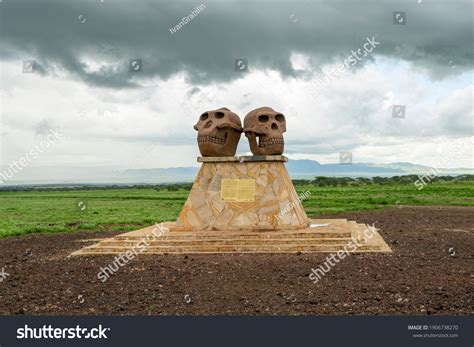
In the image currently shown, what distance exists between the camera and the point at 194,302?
958 centimetres

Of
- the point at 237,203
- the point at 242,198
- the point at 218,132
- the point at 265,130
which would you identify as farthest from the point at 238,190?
the point at 265,130

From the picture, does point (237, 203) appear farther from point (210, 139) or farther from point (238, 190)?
point (210, 139)

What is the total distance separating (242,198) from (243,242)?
73.7 inches

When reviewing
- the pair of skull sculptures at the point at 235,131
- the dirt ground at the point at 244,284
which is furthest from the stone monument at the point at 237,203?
the dirt ground at the point at 244,284

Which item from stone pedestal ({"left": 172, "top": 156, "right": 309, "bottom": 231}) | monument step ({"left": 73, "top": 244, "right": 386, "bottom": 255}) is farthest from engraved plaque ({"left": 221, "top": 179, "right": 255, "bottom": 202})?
monument step ({"left": 73, "top": 244, "right": 386, "bottom": 255})

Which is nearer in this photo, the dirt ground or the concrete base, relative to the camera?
the dirt ground

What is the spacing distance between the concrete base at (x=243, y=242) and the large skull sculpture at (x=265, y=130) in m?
2.60

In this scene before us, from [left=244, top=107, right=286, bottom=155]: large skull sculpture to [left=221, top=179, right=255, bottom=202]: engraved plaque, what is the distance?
1068 mm

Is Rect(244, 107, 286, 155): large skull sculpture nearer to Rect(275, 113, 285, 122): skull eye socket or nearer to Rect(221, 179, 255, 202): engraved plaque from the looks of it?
Rect(275, 113, 285, 122): skull eye socket

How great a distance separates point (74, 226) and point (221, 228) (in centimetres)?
1066

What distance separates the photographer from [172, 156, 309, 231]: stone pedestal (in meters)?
15.7

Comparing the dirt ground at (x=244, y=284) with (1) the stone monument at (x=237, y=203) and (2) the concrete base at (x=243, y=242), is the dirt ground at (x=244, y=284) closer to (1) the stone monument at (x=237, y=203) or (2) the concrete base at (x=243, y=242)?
(2) the concrete base at (x=243, y=242)

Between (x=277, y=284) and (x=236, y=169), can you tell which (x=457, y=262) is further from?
(x=236, y=169)

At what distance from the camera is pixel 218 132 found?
1645cm
